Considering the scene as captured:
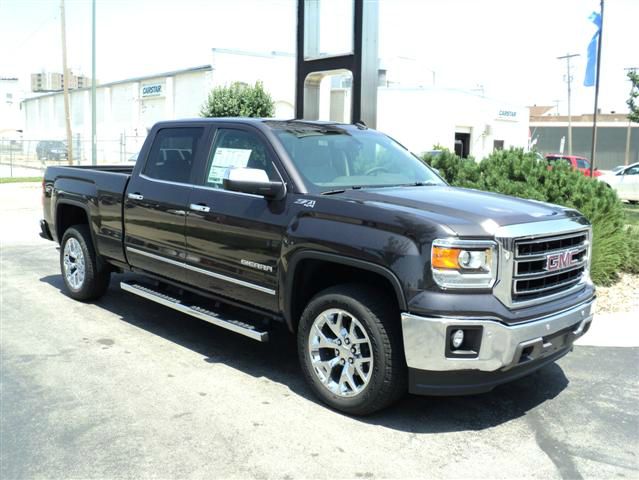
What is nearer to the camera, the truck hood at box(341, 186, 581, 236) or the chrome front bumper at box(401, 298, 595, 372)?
the chrome front bumper at box(401, 298, 595, 372)

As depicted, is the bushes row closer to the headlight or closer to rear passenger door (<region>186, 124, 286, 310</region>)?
rear passenger door (<region>186, 124, 286, 310</region>)

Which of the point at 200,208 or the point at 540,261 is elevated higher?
the point at 200,208

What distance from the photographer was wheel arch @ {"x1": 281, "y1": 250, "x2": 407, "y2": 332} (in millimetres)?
4115

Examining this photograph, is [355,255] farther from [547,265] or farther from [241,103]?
[241,103]

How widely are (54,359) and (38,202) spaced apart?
616 inches

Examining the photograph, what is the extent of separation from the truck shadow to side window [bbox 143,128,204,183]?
148 centimetres

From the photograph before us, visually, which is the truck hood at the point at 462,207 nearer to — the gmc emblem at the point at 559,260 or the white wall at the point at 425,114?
the gmc emblem at the point at 559,260

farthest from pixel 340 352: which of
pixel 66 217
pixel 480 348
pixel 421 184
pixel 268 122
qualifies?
pixel 66 217

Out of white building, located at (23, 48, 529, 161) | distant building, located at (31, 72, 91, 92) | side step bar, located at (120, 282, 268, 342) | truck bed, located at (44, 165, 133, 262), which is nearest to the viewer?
side step bar, located at (120, 282, 268, 342)

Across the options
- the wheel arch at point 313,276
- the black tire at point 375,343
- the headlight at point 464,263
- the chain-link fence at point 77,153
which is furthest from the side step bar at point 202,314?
the chain-link fence at point 77,153

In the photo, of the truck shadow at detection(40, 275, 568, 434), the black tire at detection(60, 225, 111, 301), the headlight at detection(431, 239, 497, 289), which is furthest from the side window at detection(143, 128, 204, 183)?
the headlight at detection(431, 239, 497, 289)

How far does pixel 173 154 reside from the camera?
582 cm

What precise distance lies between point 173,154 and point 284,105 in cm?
3526

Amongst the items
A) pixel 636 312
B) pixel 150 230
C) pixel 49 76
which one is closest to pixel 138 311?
pixel 150 230
